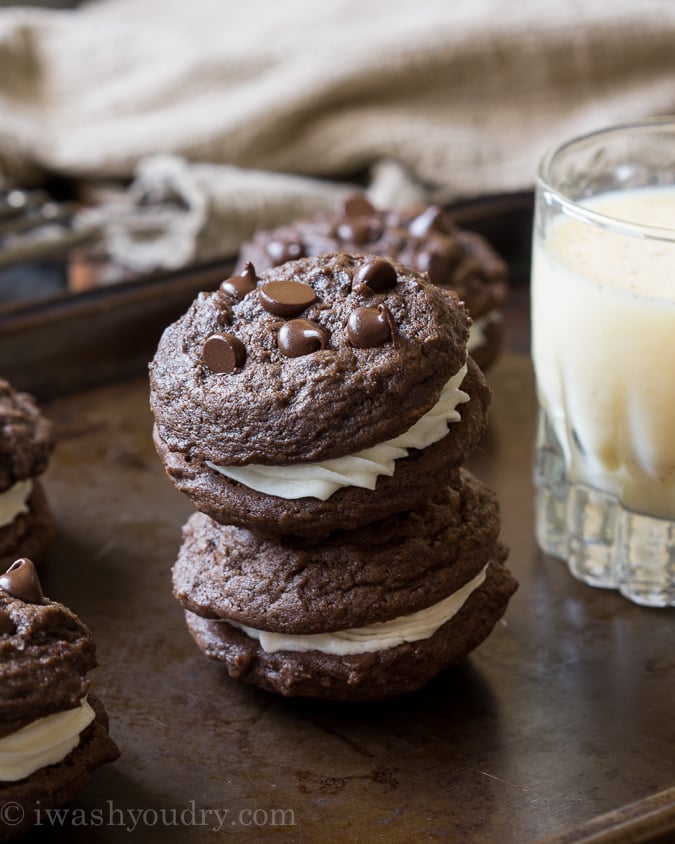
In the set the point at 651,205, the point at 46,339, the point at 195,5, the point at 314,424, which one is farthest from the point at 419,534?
the point at 195,5

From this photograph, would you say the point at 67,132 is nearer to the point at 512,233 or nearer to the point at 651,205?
the point at 512,233

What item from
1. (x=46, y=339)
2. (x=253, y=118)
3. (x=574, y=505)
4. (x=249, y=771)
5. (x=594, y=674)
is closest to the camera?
(x=249, y=771)

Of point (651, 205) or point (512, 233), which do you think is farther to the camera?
point (512, 233)

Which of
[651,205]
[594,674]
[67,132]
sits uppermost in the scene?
[651,205]

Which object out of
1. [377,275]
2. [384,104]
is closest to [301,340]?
[377,275]

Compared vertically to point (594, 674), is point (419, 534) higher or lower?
higher

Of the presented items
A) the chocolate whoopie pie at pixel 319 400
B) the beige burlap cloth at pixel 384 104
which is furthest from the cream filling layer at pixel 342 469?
the beige burlap cloth at pixel 384 104

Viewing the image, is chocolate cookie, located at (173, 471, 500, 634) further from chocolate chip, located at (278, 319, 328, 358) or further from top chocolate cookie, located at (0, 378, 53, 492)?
top chocolate cookie, located at (0, 378, 53, 492)

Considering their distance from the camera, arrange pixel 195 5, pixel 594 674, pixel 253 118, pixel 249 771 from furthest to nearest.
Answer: pixel 195 5
pixel 253 118
pixel 594 674
pixel 249 771
